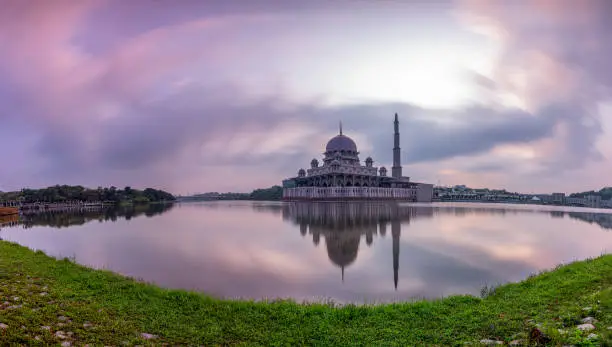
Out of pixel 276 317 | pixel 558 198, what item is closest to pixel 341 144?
pixel 558 198

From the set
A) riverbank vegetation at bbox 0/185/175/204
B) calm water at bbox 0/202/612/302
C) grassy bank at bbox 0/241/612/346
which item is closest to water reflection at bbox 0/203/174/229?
calm water at bbox 0/202/612/302

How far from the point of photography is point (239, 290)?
1120cm

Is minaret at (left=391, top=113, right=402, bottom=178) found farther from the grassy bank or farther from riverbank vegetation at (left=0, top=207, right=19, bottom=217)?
the grassy bank

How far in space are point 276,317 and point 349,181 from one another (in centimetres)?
8659

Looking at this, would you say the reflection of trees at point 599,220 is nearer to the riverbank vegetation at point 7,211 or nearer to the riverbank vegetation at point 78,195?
the riverbank vegetation at point 7,211

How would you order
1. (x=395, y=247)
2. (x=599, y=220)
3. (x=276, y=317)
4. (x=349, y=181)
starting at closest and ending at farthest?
1. (x=276, y=317)
2. (x=395, y=247)
3. (x=599, y=220)
4. (x=349, y=181)

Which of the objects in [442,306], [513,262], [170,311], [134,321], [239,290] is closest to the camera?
[134,321]

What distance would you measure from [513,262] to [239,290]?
12.8m

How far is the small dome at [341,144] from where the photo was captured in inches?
3924

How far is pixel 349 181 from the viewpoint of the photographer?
9331cm

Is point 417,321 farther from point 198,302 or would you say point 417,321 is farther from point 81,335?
point 81,335

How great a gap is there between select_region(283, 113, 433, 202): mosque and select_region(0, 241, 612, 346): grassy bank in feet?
252

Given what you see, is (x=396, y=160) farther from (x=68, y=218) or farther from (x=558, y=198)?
(x=68, y=218)

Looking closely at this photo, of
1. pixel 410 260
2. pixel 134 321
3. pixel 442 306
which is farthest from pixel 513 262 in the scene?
pixel 134 321
